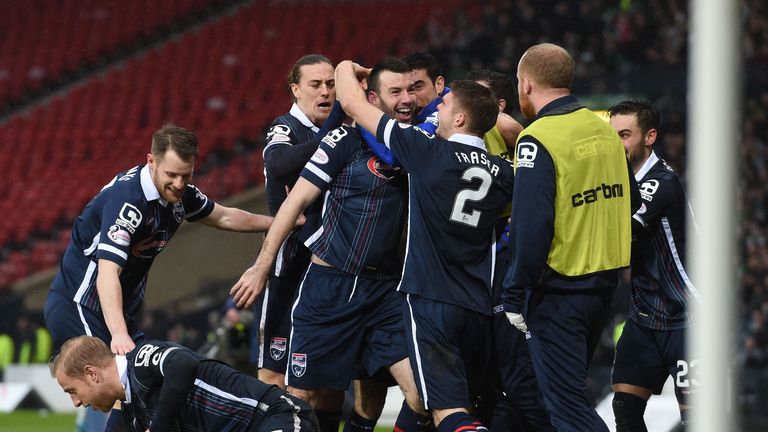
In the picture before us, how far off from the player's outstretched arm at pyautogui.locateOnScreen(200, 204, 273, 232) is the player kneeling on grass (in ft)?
4.09

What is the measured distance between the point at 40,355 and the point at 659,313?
8.39 m

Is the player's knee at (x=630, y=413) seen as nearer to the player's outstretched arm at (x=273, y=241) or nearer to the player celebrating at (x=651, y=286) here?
the player celebrating at (x=651, y=286)

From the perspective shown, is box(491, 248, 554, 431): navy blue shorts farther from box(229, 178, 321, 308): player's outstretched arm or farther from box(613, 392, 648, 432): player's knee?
box(229, 178, 321, 308): player's outstretched arm

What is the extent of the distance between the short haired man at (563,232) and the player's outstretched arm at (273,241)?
103 cm

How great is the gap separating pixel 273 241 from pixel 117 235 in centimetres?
67

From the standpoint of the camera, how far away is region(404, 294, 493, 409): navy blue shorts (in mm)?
4449

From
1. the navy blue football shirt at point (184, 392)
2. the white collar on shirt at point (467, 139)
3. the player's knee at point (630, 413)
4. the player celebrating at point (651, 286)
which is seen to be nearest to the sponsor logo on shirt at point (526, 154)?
the white collar on shirt at point (467, 139)

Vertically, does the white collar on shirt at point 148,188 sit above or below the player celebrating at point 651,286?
above

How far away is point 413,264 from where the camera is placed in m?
4.57

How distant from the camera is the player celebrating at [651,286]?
197 inches

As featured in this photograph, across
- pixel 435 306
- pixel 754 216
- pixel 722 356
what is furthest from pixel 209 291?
pixel 722 356

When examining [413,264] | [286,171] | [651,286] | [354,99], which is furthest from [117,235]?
[651,286]

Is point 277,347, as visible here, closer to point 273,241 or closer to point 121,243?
point 273,241

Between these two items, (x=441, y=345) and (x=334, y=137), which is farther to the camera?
(x=334, y=137)
